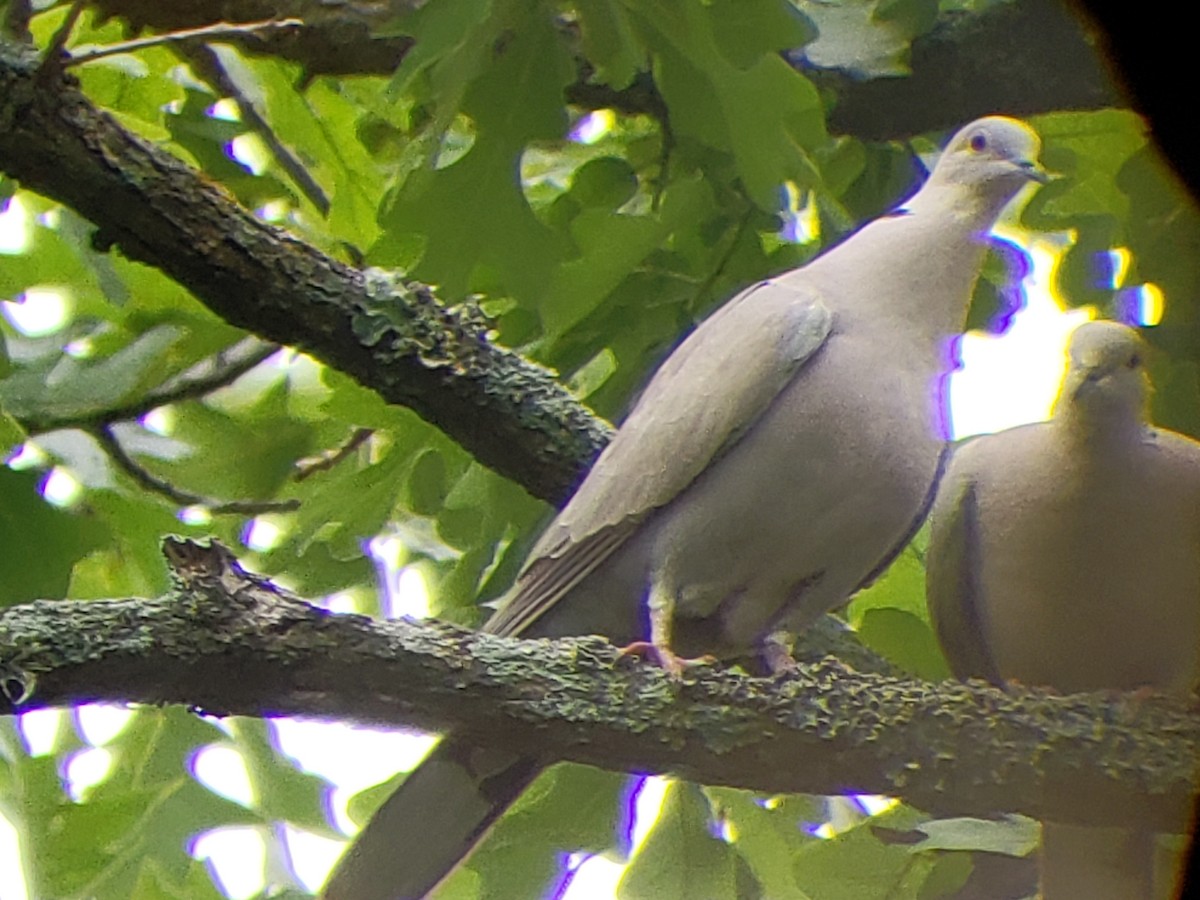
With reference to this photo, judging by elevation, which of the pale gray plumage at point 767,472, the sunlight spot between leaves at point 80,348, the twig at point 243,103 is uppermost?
the twig at point 243,103

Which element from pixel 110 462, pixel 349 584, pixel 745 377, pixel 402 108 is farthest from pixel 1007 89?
pixel 110 462

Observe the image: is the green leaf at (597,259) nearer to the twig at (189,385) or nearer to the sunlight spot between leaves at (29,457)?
the twig at (189,385)

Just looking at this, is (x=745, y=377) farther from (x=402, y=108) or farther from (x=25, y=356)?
(x=25, y=356)

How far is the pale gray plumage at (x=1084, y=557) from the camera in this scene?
1.04 m

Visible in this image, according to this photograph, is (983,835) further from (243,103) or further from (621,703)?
(243,103)

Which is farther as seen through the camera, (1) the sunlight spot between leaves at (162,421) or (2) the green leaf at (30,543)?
(1) the sunlight spot between leaves at (162,421)

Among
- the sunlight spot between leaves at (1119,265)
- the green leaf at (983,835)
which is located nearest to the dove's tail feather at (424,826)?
the green leaf at (983,835)

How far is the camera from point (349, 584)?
49.5 inches

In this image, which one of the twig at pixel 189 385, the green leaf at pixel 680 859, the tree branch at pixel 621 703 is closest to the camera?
the tree branch at pixel 621 703

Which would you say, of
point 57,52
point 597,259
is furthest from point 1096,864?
point 57,52

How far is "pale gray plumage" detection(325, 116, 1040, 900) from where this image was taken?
1060 mm

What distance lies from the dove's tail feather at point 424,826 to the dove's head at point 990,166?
0.57 meters

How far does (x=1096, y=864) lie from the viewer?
1065mm

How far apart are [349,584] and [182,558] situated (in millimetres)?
468
